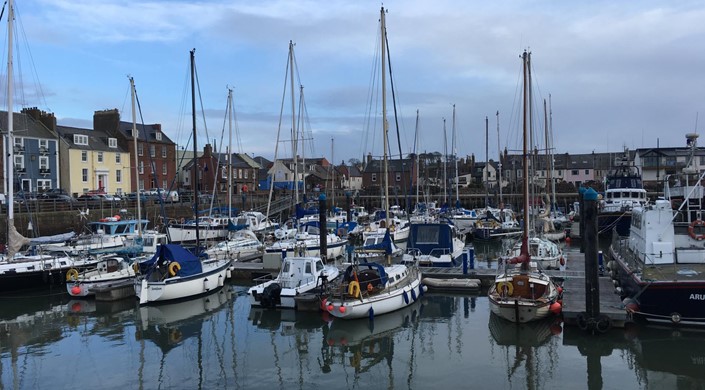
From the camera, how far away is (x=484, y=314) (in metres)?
23.4

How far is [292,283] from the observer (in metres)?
25.2

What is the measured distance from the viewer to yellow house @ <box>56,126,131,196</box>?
6303 cm

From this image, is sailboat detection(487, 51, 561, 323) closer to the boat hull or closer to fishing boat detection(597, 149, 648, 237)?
the boat hull

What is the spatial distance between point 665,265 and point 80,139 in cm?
6118

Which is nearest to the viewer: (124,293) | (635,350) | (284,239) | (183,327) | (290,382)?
(290,382)

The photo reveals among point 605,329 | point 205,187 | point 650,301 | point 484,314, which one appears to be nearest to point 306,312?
point 484,314

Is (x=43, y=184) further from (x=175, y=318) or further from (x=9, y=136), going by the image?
(x=175, y=318)

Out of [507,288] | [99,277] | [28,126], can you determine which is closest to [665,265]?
[507,288]

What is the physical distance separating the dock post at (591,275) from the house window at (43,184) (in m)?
57.6

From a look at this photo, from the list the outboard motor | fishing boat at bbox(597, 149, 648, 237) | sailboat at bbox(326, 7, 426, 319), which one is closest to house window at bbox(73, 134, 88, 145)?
the outboard motor

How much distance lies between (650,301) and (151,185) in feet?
222

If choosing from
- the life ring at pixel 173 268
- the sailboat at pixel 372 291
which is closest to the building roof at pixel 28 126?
the life ring at pixel 173 268

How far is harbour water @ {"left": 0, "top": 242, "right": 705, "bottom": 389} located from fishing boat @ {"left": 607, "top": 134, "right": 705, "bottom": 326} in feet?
3.11

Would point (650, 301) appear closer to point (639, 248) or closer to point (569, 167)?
point (639, 248)
